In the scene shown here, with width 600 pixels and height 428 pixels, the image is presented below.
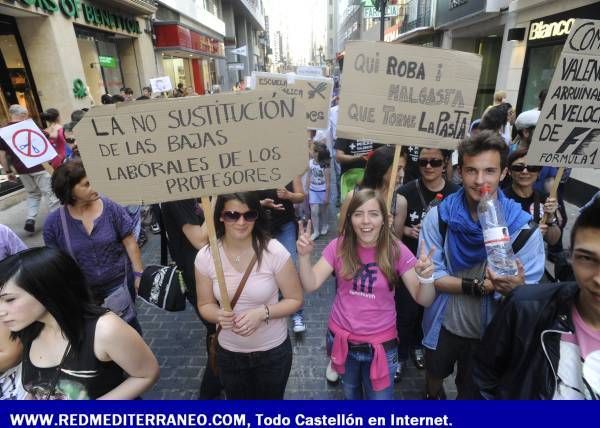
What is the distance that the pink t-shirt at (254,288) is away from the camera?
7.29 feet

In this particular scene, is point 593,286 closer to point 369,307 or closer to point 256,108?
point 369,307

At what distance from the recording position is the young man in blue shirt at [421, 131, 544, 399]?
2.09 m

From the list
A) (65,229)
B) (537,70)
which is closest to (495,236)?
(65,229)

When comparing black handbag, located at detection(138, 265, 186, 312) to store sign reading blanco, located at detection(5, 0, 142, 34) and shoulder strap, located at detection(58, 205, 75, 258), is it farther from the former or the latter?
store sign reading blanco, located at detection(5, 0, 142, 34)

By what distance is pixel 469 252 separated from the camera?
2.26 metres

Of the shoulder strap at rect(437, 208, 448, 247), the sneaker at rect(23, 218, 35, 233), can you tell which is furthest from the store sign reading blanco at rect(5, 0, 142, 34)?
the shoulder strap at rect(437, 208, 448, 247)

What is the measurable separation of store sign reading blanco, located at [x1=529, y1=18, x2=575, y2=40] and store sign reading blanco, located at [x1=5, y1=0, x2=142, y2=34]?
42.9 feet

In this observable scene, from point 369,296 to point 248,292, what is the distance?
2.50 feet

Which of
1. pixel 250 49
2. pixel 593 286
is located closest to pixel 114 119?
pixel 593 286

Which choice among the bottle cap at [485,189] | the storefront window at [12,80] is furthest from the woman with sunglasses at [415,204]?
the storefront window at [12,80]

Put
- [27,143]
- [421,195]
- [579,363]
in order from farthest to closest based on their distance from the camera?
[27,143]
[421,195]
[579,363]

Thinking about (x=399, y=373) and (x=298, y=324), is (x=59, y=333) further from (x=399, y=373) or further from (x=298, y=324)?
(x=399, y=373)

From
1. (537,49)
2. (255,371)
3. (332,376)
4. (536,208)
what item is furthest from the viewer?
(537,49)

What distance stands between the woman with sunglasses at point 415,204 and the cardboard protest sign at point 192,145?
1.54 meters
